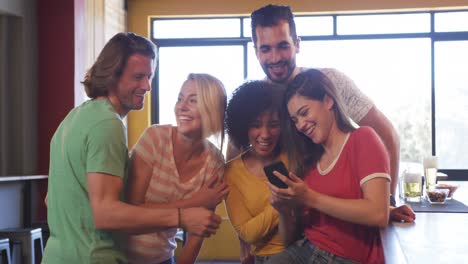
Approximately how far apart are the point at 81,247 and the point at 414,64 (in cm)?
612

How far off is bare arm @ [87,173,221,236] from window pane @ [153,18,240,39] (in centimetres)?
579

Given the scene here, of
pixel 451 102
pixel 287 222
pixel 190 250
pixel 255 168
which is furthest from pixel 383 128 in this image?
pixel 451 102

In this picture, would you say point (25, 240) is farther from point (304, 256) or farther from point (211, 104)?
point (304, 256)

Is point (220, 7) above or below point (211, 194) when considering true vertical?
above

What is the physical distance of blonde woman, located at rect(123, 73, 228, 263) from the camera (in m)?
1.90

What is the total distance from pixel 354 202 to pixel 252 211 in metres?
0.47

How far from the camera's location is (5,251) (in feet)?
13.5

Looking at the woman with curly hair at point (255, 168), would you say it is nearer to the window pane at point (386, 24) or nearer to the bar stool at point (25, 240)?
the bar stool at point (25, 240)

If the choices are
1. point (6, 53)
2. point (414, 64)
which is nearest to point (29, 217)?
point (6, 53)

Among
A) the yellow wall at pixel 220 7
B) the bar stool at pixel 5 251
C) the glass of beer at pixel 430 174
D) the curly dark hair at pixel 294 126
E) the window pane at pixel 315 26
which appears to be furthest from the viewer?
the window pane at pixel 315 26

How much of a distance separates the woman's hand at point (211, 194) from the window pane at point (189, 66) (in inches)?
210

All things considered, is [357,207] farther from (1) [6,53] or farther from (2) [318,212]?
(1) [6,53]

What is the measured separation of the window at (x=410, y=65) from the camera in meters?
7.04

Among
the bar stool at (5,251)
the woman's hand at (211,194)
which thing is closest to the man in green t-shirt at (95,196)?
the woman's hand at (211,194)
